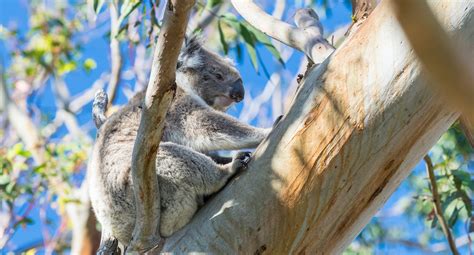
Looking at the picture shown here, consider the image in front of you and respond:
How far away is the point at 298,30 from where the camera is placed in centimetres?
293

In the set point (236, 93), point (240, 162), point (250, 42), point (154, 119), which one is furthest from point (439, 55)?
point (250, 42)

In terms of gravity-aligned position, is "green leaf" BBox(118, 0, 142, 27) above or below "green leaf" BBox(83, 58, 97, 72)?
above

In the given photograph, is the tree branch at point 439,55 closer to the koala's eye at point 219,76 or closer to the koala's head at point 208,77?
the koala's head at point 208,77

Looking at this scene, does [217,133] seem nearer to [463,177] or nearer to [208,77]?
[208,77]

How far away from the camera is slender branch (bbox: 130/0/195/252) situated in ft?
5.23

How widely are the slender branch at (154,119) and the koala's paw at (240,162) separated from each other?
0.32m

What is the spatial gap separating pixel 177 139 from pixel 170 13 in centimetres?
149

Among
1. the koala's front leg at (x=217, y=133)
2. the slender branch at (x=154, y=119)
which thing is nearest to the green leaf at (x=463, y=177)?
the koala's front leg at (x=217, y=133)

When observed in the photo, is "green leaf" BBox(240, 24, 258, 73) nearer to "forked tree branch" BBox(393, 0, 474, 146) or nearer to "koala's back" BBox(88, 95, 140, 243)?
"koala's back" BBox(88, 95, 140, 243)

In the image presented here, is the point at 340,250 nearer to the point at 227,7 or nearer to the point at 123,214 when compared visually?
the point at 123,214

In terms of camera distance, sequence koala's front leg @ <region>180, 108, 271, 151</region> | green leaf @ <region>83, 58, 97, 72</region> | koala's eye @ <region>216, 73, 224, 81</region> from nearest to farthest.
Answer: koala's front leg @ <region>180, 108, 271, 151</region>
koala's eye @ <region>216, 73, 224, 81</region>
green leaf @ <region>83, 58, 97, 72</region>

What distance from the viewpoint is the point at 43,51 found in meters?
6.90

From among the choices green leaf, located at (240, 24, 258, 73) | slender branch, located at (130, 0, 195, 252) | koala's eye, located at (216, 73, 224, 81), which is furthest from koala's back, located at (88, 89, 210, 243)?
green leaf, located at (240, 24, 258, 73)

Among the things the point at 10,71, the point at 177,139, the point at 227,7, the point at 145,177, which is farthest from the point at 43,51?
the point at 145,177
